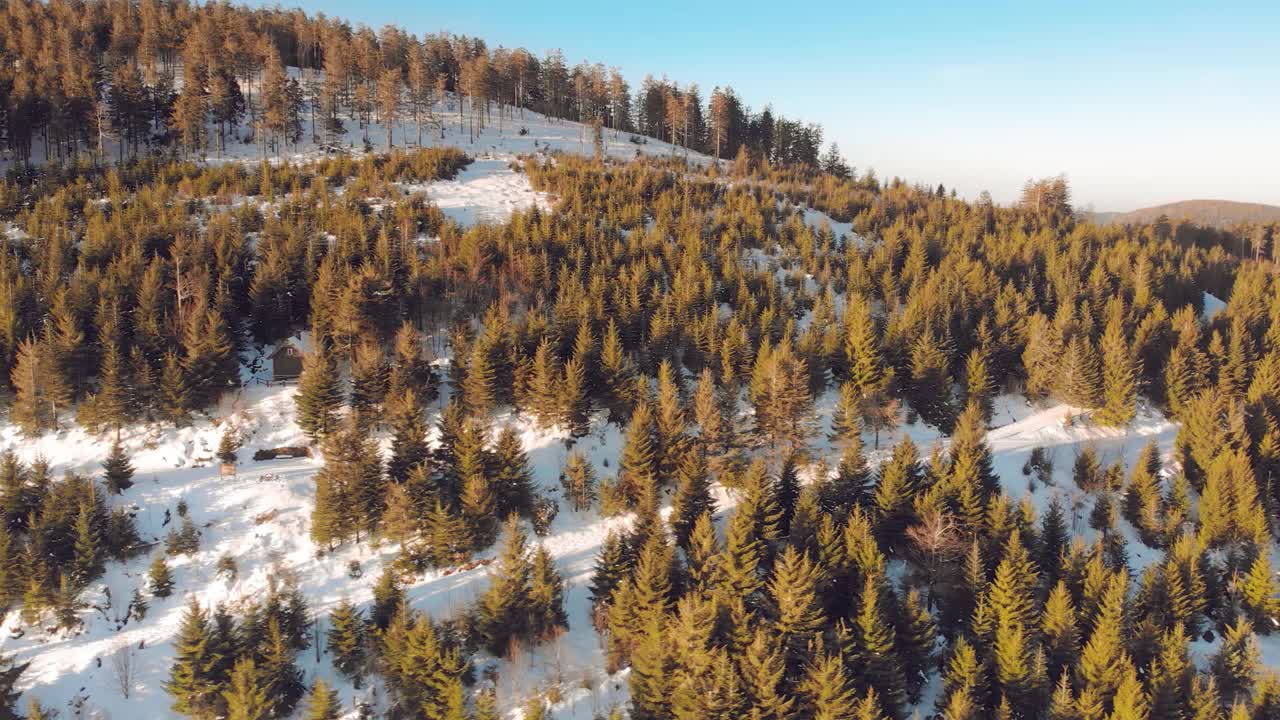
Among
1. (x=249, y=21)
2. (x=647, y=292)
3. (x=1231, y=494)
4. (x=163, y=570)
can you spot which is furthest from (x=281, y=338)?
(x=249, y=21)

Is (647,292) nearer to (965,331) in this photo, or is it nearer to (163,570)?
(965,331)

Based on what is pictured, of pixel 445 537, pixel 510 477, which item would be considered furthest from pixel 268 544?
pixel 510 477

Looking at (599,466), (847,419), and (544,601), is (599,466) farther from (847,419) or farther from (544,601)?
(847,419)

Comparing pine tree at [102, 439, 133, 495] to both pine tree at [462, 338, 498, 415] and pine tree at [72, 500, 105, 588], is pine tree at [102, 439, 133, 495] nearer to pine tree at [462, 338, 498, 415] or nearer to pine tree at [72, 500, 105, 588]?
pine tree at [72, 500, 105, 588]

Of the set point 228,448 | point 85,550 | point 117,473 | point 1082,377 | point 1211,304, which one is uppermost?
point 1211,304

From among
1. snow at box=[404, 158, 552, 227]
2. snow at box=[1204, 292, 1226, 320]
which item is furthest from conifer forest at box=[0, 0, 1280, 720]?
snow at box=[1204, 292, 1226, 320]
